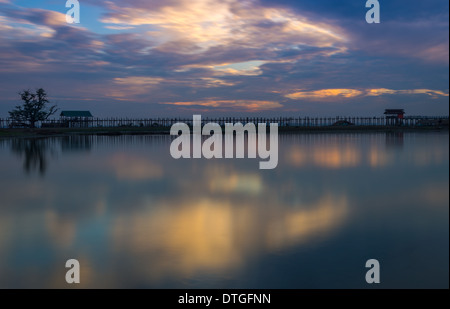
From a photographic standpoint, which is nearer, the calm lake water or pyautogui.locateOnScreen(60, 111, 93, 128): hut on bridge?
the calm lake water

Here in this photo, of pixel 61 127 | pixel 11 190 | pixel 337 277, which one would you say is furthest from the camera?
pixel 61 127

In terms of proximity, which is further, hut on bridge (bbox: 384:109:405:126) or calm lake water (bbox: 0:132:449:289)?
hut on bridge (bbox: 384:109:405:126)

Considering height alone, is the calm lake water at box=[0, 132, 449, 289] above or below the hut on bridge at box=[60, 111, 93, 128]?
below

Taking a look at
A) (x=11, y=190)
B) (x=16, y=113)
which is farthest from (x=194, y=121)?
(x=11, y=190)

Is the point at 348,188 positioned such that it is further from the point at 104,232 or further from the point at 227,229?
the point at 104,232

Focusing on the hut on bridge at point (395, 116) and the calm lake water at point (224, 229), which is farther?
the hut on bridge at point (395, 116)

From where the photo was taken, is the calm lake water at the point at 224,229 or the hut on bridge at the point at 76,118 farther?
the hut on bridge at the point at 76,118

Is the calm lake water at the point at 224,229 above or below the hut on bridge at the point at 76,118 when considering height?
below

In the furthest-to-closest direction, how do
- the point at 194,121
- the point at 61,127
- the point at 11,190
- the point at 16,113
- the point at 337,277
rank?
the point at 194,121 < the point at 61,127 < the point at 16,113 < the point at 11,190 < the point at 337,277

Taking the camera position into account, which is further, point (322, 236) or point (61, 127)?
point (61, 127)

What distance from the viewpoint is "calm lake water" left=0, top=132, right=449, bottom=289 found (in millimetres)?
6758

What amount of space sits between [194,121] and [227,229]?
7809 centimetres

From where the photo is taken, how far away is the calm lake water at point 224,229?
676 cm
